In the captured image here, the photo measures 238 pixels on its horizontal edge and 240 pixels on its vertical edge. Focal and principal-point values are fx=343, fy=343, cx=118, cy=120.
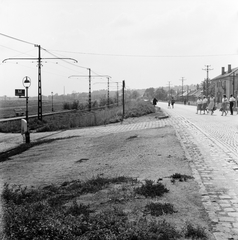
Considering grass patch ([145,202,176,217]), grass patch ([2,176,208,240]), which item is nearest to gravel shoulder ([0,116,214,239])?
grass patch ([145,202,176,217])

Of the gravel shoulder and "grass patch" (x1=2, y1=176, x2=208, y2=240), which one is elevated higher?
"grass patch" (x1=2, y1=176, x2=208, y2=240)

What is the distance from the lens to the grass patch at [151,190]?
18.7 ft

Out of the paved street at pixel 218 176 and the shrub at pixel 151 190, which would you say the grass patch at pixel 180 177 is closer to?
the paved street at pixel 218 176

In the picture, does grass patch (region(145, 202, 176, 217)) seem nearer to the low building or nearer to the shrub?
the shrub

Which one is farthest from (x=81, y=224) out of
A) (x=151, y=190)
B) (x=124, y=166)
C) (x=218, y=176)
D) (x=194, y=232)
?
(x=124, y=166)

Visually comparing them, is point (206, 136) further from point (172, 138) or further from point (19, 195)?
point (19, 195)

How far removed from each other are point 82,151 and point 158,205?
8157mm

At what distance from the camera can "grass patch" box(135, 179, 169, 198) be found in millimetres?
5691

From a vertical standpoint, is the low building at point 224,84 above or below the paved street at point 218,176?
above

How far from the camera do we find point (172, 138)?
12.7m

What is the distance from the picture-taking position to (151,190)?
19.1 ft

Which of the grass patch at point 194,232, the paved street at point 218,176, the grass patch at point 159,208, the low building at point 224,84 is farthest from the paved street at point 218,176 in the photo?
the low building at point 224,84

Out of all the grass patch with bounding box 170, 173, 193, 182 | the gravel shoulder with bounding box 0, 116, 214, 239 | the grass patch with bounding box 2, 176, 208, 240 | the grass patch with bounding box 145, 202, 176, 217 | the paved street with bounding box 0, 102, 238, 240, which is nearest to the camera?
the grass patch with bounding box 2, 176, 208, 240

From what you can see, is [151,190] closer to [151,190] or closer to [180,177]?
[151,190]
